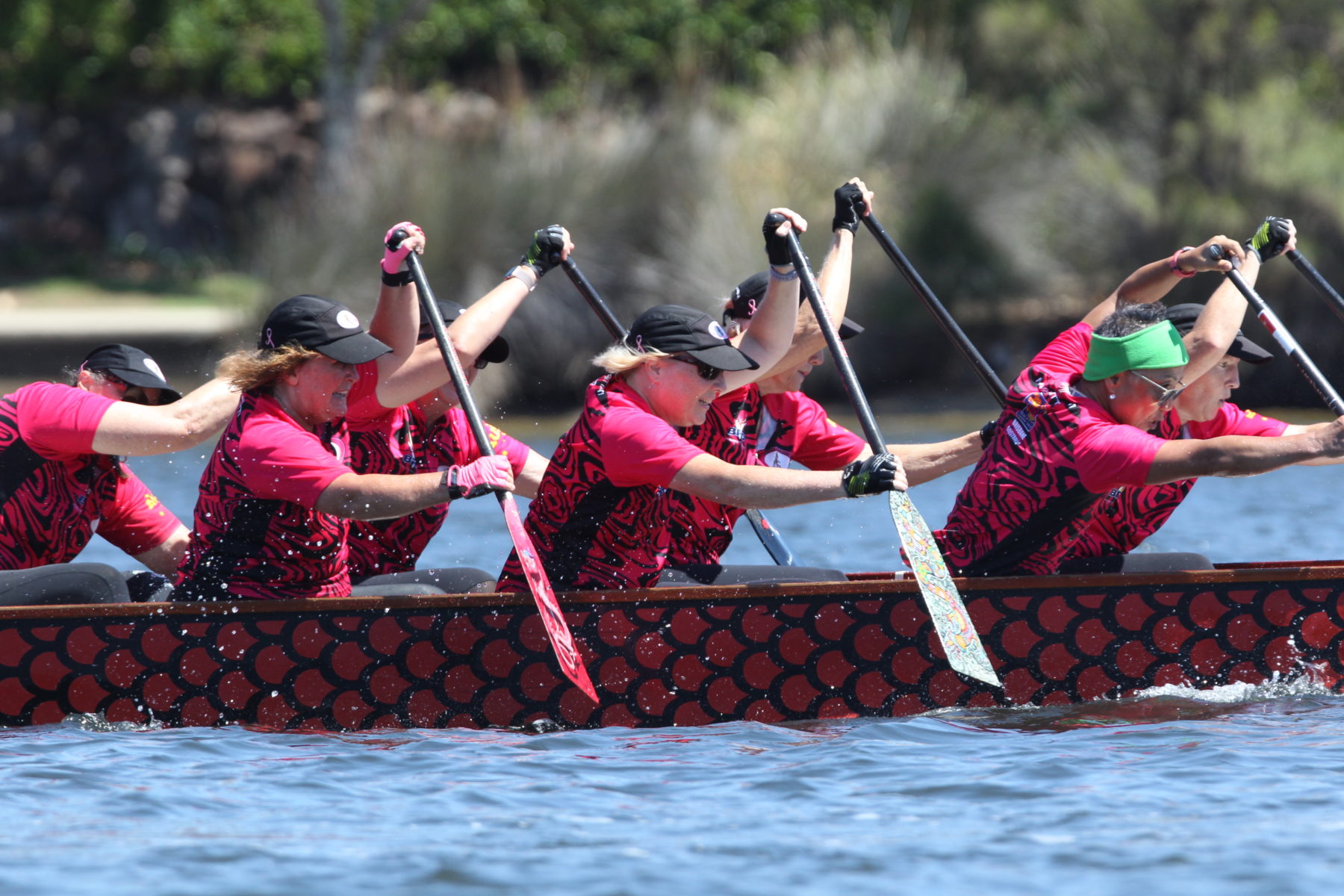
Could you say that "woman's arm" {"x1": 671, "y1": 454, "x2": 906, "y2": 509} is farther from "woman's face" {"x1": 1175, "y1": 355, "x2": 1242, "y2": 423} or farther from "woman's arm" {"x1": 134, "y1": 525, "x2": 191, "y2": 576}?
"woman's arm" {"x1": 134, "y1": 525, "x2": 191, "y2": 576}

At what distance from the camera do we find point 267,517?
17.7ft

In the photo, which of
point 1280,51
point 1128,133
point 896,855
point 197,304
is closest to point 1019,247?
point 1128,133

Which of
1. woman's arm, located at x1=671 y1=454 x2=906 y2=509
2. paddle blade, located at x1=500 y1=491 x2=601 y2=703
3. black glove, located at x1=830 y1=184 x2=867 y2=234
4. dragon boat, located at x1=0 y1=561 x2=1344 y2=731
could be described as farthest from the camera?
black glove, located at x1=830 y1=184 x2=867 y2=234

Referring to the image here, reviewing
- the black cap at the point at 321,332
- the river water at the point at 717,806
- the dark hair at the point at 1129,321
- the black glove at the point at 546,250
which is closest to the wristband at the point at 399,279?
the black glove at the point at 546,250

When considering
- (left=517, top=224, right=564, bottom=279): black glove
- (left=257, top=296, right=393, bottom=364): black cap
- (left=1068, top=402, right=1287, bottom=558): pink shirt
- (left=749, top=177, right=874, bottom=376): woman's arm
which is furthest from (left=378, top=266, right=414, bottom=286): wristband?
(left=1068, top=402, right=1287, bottom=558): pink shirt

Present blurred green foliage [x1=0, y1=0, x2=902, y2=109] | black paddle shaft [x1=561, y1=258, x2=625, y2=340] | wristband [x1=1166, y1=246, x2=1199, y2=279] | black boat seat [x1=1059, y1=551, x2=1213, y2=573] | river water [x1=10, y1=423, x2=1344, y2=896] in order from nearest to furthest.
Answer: river water [x1=10, y1=423, x2=1344, y2=896] < black boat seat [x1=1059, y1=551, x2=1213, y2=573] < wristband [x1=1166, y1=246, x2=1199, y2=279] < black paddle shaft [x1=561, y1=258, x2=625, y2=340] < blurred green foliage [x1=0, y1=0, x2=902, y2=109]

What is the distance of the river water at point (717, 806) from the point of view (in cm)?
432

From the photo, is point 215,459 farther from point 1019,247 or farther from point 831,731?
point 1019,247

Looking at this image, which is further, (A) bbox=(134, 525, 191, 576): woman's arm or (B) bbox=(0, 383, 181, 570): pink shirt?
(A) bbox=(134, 525, 191, 576): woman's arm

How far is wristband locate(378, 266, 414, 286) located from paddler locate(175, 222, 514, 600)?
52 cm

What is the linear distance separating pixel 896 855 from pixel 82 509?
9.74 feet

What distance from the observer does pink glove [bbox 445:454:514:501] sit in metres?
5.21

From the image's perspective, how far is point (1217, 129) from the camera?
1994 centimetres

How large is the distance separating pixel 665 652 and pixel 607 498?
537 millimetres
